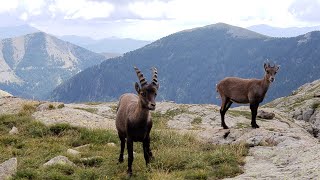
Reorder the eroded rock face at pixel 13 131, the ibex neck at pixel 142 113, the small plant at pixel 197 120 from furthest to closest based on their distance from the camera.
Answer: the small plant at pixel 197 120, the eroded rock face at pixel 13 131, the ibex neck at pixel 142 113

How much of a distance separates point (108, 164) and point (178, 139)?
17.2 ft

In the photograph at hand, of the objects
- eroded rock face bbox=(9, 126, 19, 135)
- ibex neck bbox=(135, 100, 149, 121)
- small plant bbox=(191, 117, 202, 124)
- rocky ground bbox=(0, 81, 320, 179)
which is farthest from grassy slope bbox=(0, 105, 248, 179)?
small plant bbox=(191, 117, 202, 124)

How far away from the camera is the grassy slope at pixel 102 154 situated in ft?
46.2

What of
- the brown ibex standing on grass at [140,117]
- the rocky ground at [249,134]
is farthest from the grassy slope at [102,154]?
the rocky ground at [249,134]

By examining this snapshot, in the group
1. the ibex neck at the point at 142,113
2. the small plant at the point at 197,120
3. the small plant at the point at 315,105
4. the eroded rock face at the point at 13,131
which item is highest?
the ibex neck at the point at 142,113

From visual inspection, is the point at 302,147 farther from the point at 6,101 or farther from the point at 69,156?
the point at 6,101

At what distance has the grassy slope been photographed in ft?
46.2

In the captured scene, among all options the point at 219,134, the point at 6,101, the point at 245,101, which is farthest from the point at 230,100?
the point at 6,101

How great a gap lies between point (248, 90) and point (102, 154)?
10.9m

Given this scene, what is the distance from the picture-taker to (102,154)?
18281 millimetres

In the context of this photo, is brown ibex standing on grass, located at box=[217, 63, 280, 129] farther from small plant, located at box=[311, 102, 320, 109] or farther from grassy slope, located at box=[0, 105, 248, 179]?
small plant, located at box=[311, 102, 320, 109]

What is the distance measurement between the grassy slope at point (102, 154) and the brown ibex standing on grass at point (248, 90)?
509 centimetres

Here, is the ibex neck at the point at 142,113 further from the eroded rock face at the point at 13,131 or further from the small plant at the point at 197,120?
the small plant at the point at 197,120

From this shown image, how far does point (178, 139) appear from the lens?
804 inches
